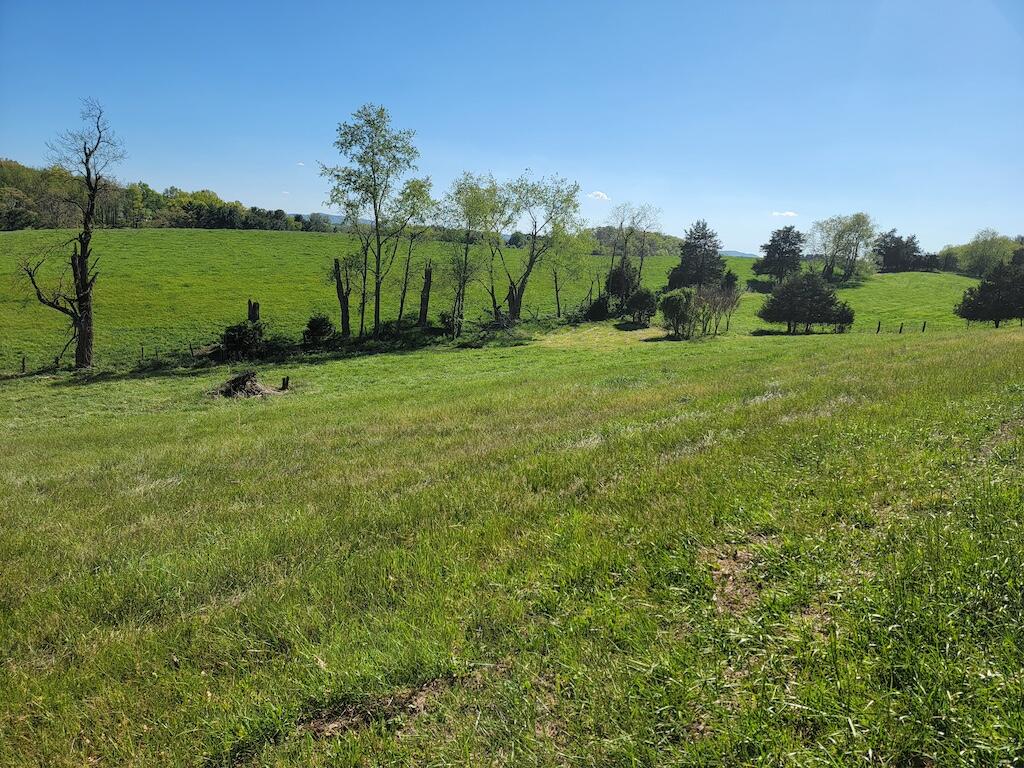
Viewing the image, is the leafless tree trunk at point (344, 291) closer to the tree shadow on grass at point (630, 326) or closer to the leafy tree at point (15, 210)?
the tree shadow on grass at point (630, 326)

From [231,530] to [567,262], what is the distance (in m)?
54.6

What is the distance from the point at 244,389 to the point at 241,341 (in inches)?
681

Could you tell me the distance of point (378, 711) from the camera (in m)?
3.12

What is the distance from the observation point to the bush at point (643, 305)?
57662 mm

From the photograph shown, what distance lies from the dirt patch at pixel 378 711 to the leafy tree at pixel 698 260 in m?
80.2

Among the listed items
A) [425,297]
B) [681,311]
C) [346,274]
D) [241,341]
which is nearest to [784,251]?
[681,311]

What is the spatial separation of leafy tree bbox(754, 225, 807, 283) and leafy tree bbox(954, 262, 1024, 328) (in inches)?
1274

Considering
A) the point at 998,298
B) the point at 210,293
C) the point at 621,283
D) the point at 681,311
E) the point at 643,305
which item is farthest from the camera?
the point at 621,283

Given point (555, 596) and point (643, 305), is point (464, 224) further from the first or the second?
point (555, 596)

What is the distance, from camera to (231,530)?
6184 mm

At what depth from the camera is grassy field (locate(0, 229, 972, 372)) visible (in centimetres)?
4041

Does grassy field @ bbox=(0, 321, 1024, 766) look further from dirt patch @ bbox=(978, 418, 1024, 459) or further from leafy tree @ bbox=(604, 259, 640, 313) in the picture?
leafy tree @ bbox=(604, 259, 640, 313)

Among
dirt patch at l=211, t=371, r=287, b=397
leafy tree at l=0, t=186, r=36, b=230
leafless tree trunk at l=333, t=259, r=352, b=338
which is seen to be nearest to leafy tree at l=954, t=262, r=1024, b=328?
leafless tree trunk at l=333, t=259, r=352, b=338

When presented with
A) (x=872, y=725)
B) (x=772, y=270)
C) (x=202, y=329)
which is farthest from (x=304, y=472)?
(x=772, y=270)
